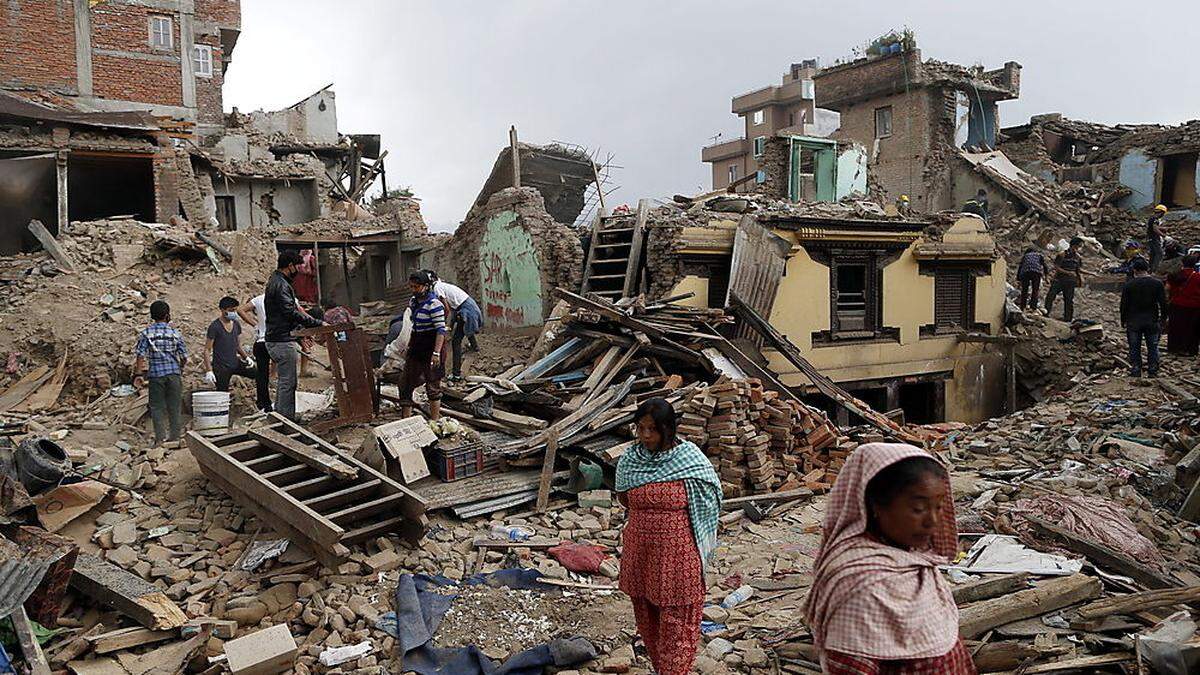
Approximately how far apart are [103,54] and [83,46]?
0.50m

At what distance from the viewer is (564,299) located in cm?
1188

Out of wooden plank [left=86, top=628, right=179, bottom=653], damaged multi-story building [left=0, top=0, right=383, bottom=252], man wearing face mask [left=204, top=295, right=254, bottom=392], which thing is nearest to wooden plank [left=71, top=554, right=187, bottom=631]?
wooden plank [left=86, top=628, right=179, bottom=653]

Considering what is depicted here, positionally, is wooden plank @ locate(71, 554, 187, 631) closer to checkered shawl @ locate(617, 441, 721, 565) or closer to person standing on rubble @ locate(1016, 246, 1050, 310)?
checkered shawl @ locate(617, 441, 721, 565)

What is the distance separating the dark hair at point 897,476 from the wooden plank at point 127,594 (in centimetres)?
472

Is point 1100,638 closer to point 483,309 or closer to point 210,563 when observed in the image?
point 210,563

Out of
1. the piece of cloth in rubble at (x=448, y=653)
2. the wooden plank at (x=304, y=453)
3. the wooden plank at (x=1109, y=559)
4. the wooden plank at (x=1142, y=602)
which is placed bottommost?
the piece of cloth in rubble at (x=448, y=653)

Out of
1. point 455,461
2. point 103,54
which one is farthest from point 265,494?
point 103,54

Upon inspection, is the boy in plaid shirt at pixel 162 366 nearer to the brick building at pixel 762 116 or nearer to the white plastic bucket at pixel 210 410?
the white plastic bucket at pixel 210 410

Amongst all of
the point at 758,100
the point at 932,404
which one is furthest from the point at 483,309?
the point at 758,100

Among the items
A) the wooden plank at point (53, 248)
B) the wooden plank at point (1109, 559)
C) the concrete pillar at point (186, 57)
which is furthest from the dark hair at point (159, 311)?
the concrete pillar at point (186, 57)

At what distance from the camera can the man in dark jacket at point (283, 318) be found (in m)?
7.45

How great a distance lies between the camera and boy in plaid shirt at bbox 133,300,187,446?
8.04 metres

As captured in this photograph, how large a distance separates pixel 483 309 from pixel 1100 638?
13.1m

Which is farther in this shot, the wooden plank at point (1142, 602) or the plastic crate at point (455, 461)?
the plastic crate at point (455, 461)
